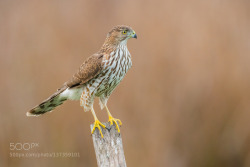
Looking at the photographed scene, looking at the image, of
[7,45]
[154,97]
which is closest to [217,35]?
[154,97]

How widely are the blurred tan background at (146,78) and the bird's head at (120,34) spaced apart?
1230mm

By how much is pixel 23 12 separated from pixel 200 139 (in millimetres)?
2667

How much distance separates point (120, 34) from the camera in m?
4.20

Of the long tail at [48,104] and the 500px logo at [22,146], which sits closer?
the long tail at [48,104]

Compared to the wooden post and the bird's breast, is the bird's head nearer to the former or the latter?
the bird's breast

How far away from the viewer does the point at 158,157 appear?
547 cm

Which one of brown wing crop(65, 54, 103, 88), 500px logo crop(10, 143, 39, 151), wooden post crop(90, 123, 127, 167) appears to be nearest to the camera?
wooden post crop(90, 123, 127, 167)

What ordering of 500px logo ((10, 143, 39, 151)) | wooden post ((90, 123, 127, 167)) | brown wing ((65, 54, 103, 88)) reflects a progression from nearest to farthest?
wooden post ((90, 123, 127, 167)) → brown wing ((65, 54, 103, 88)) → 500px logo ((10, 143, 39, 151))

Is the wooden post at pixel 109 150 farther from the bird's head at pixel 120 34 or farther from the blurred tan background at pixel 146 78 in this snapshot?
the blurred tan background at pixel 146 78

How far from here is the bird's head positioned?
4.17 m

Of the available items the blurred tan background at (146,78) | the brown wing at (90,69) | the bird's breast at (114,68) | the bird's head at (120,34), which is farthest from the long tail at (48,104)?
the blurred tan background at (146,78)

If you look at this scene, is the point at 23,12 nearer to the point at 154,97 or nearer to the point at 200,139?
the point at 154,97

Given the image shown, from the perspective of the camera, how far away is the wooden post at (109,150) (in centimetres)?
332

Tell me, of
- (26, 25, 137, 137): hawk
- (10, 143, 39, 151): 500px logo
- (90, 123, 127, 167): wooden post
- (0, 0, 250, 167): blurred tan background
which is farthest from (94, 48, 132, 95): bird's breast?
(10, 143, 39, 151): 500px logo
